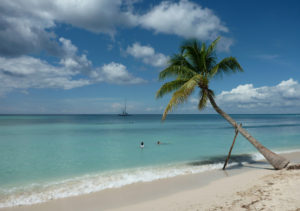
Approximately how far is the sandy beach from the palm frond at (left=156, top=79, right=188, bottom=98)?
433 centimetres

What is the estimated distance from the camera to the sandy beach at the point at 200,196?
548 cm

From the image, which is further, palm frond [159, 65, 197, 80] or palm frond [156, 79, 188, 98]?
palm frond [159, 65, 197, 80]

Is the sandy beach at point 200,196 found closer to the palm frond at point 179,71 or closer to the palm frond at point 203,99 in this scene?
the palm frond at point 203,99

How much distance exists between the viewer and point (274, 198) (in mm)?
5578

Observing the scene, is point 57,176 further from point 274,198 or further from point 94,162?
point 274,198

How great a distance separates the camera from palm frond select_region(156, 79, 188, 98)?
1056 centimetres

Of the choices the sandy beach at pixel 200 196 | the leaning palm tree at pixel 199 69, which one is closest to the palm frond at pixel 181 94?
the leaning palm tree at pixel 199 69

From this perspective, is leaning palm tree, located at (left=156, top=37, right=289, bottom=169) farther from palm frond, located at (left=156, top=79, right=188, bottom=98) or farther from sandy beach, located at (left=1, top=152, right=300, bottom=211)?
sandy beach, located at (left=1, top=152, right=300, bottom=211)

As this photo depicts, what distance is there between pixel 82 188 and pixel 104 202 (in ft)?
6.14

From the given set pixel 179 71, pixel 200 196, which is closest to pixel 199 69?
pixel 179 71

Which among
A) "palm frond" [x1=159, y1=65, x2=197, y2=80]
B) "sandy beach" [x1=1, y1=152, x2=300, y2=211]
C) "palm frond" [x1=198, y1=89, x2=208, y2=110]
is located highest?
"palm frond" [x1=159, y1=65, x2=197, y2=80]

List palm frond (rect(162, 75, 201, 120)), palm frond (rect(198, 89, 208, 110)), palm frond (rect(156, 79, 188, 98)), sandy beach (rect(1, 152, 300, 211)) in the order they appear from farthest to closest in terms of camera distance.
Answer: palm frond (rect(198, 89, 208, 110))
palm frond (rect(156, 79, 188, 98))
palm frond (rect(162, 75, 201, 120))
sandy beach (rect(1, 152, 300, 211))

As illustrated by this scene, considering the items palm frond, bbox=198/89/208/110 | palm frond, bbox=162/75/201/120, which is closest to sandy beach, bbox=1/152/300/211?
palm frond, bbox=162/75/201/120

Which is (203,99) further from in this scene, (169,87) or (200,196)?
(200,196)
